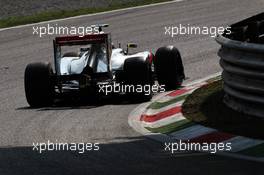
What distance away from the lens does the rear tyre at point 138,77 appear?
16484 millimetres

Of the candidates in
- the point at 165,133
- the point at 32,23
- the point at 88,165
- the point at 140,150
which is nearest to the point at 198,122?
the point at 165,133

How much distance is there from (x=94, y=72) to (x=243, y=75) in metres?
4.18

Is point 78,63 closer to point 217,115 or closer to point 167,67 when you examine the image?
point 167,67

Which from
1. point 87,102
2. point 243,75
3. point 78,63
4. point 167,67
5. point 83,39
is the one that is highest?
point 243,75

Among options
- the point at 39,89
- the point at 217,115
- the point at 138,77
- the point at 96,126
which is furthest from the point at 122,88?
the point at 217,115

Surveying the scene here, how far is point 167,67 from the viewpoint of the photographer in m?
17.5

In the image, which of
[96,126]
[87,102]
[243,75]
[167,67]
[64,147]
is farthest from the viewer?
[167,67]

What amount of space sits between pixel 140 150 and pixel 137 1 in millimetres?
20968

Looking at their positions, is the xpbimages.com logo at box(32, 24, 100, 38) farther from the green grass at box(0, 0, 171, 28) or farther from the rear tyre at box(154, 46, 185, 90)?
the rear tyre at box(154, 46, 185, 90)

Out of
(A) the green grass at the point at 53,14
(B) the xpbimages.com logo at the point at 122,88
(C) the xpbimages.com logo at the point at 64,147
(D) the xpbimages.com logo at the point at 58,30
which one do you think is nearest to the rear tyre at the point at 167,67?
(B) the xpbimages.com logo at the point at 122,88

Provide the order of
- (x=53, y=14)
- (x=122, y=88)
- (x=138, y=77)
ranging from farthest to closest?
(x=53, y=14) → (x=122, y=88) → (x=138, y=77)

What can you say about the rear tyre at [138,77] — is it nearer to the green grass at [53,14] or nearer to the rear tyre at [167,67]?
the rear tyre at [167,67]

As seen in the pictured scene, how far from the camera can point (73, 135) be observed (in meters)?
13.6

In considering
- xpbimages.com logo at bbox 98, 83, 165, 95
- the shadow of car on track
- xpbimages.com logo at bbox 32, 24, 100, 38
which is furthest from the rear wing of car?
xpbimages.com logo at bbox 32, 24, 100, 38
